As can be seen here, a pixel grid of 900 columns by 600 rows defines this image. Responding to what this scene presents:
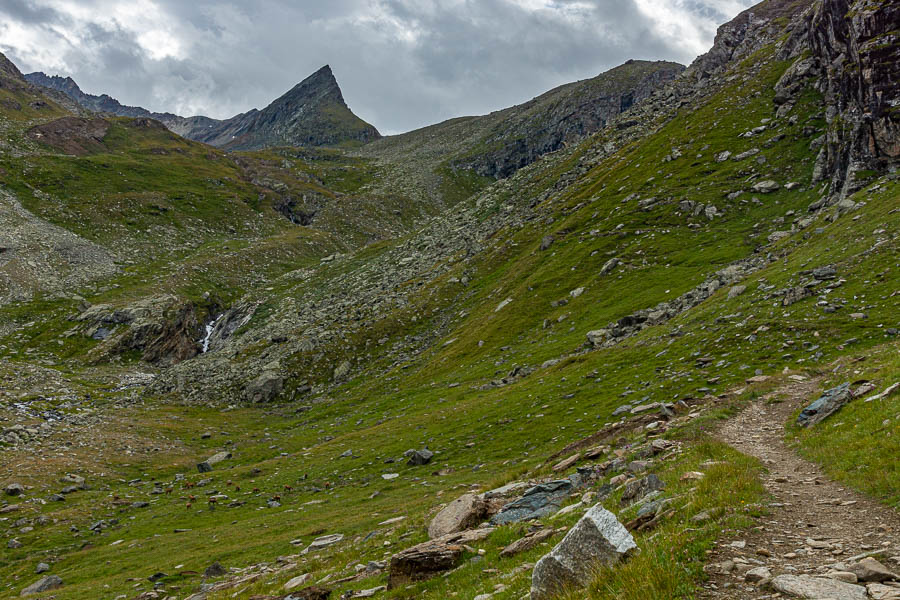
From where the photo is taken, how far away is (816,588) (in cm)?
636

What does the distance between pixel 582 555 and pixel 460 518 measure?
988cm

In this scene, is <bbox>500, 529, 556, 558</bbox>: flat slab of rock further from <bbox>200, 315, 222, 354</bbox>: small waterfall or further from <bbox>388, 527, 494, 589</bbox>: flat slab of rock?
<bbox>200, 315, 222, 354</bbox>: small waterfall

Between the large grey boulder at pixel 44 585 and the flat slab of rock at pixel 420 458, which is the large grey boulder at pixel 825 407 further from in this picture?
the large grey boulder at pixel 44 585

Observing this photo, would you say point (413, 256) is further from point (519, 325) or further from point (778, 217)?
point (778, 217)

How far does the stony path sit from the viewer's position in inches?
281

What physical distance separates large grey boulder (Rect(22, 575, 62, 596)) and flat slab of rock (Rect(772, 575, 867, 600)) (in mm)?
35788

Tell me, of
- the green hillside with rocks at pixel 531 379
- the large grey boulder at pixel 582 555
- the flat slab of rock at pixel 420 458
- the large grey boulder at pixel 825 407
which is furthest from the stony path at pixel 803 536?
the flat slab of rock at pixel 420 458

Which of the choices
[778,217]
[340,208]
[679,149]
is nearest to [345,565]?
[778,217]

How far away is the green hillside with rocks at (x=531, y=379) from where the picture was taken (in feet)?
37.8

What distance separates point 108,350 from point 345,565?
89.9 metres

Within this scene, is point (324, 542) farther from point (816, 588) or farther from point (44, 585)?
point (816, 588)

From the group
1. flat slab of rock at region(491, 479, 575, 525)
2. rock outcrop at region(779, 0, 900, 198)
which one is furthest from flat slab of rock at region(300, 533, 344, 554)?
rock outcrop at region(779, 0, 900, 198)

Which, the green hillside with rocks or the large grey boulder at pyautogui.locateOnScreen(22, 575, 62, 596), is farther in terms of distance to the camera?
the large grey boulder at pyautogui.locateOnScreen(22, 575, 62, 596)

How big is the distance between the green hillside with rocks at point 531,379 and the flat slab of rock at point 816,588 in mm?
50
